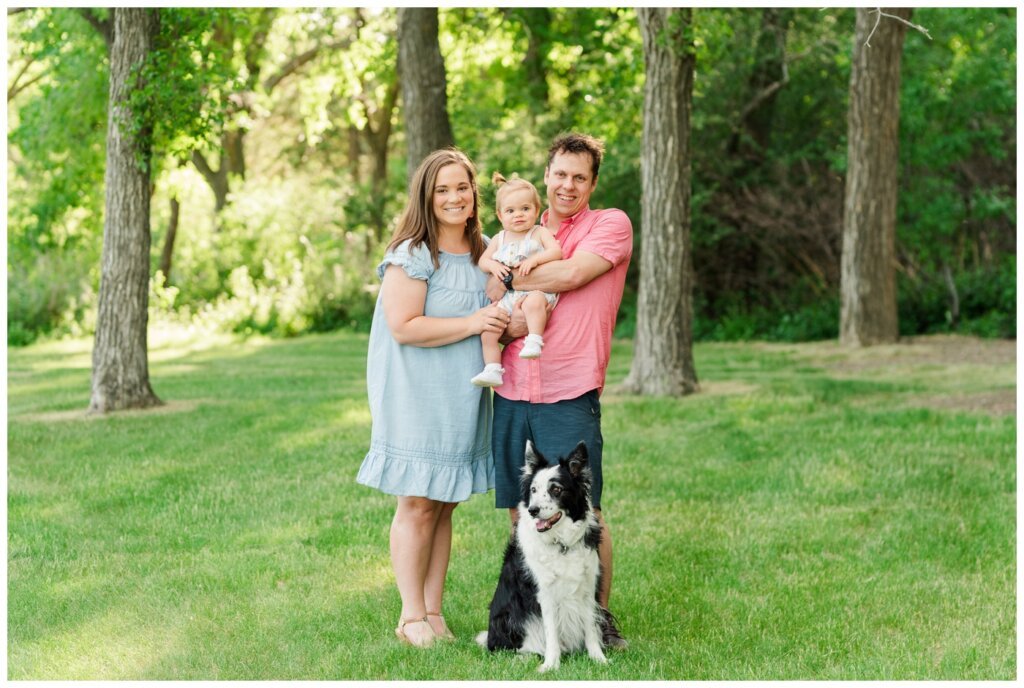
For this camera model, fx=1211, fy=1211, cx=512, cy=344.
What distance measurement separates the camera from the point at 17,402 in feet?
48.0

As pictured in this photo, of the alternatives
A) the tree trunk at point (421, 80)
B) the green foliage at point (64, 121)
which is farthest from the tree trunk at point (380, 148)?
the tree trunk at point (421, 80)

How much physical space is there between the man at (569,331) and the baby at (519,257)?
0.05m

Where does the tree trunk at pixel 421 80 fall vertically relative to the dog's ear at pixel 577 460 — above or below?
above

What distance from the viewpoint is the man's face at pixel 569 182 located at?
5.02 m

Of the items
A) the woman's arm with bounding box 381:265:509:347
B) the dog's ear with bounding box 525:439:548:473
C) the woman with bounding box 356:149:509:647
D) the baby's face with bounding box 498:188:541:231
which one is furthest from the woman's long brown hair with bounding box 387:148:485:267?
the dog's ear with bounding box 525:439:548:473

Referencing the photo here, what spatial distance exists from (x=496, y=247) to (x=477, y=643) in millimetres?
1782

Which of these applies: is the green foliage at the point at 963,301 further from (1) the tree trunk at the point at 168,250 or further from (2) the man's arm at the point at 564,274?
(2) the man's arm at the point at 564,274

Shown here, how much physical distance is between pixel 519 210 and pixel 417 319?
641 mm

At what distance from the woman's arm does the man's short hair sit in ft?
2.34

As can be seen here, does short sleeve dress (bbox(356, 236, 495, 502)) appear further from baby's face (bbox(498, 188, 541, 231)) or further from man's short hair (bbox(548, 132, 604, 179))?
man's short hair (bbox(548, 132, 604, 179))

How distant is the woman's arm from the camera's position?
516 cm

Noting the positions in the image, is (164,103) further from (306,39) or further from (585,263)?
(306,39)

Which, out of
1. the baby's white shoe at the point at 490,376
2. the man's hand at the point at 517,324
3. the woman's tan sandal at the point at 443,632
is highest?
the man's hand at the point at 517,324

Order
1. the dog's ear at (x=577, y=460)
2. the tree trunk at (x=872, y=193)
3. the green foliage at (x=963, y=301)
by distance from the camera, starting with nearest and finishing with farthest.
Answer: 1. the dog's ear at (x=577, y=460)
2. the tree trunk at (x=872, y=193)
3. the green foliage at (x=963, y=301)
